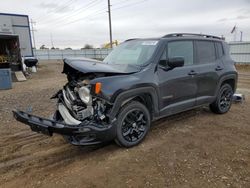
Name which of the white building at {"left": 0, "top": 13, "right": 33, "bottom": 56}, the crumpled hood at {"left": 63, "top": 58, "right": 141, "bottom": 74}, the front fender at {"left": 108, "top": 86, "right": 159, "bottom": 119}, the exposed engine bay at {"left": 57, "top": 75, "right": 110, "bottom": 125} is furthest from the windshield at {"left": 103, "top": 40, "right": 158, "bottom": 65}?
the white building at {"left": 0, "top": 13, "right": 33, "bottom": 56}

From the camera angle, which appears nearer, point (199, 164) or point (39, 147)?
point (199, 164)

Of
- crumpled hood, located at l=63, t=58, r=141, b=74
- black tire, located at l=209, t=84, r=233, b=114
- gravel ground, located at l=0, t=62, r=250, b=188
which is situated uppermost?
crumpled hood, located at l=63, t=58, r=141, b=74

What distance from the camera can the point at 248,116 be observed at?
5.86m

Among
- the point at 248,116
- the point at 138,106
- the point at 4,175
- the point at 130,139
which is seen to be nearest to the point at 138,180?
the point at 130,139

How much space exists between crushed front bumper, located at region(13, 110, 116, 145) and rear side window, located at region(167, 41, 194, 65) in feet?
6.57

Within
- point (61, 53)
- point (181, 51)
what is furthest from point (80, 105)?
point (61, 53)

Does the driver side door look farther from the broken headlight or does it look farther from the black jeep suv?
the broken headlight

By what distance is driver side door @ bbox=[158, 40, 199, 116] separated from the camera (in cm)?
440

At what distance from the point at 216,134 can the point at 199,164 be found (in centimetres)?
137

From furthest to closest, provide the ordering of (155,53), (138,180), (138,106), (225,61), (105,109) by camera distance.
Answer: (225,61) < (155,53) < (138,106) < (105,109) < (138,180)

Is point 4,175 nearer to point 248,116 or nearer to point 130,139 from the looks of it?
point 130,139

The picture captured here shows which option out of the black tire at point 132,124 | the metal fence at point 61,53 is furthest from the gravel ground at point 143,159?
the metal fence at point 61,53

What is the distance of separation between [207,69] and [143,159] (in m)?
2.71

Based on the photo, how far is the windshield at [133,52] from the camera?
4.41 m
